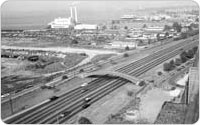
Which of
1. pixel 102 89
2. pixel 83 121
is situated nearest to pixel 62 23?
pixel 102 89

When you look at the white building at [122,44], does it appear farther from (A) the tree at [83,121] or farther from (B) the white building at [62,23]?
(B) the white building at [62,23]

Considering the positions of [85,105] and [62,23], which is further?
[62,23]

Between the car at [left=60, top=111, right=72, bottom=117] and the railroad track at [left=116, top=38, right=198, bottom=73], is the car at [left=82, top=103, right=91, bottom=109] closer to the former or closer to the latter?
the car at [left=60, top=111, right=72, bottom=117]

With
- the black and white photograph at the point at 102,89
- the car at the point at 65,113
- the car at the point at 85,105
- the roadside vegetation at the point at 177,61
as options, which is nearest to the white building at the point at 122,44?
the black and white photograph at the point at 102,89

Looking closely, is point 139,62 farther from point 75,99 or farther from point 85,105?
point 85,105

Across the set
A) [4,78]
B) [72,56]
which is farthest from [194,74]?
[72,56]

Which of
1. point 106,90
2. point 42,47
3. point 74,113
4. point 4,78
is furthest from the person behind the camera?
point 42,47

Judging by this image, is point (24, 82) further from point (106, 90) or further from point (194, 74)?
point (194, 74)

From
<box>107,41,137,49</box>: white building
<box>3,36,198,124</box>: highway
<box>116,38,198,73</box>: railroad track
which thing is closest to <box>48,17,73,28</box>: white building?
<box>107,41,137,49</box>: white building

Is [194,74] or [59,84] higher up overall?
[194,74]

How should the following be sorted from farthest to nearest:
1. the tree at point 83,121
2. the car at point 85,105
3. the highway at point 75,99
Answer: the car at point 85,105 → the highway at point 75,99 → the tree at point 83,121

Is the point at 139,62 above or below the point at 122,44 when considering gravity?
below
